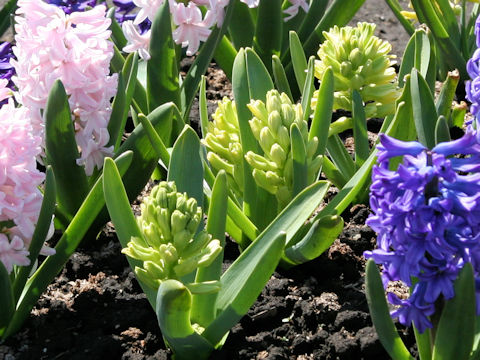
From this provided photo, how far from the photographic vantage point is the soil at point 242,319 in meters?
2.03

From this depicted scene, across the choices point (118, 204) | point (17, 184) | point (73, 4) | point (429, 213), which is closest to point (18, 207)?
point (17, 184)

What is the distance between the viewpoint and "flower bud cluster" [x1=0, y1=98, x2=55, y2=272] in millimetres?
1855

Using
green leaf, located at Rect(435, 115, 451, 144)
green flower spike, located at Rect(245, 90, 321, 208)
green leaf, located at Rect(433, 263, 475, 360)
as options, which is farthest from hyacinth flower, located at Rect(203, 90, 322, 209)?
green leaf, located at Rect(433, 263, 475, 360)

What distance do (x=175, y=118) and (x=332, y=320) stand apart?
0.84m

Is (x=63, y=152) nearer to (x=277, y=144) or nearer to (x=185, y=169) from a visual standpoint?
(x=185, y=169)

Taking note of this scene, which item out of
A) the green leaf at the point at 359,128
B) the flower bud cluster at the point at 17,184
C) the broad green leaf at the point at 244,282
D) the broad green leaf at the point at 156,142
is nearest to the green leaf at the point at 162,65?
the broad green leaf at the point at 156,142

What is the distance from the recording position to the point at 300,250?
211 centimetres

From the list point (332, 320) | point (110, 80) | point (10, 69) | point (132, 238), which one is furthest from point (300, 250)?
point (10, 69)

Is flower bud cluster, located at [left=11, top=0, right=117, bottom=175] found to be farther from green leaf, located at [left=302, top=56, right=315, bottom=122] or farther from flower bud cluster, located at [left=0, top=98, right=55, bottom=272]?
green leaf, located at [left=302, top=56, right=315, bottom=122]

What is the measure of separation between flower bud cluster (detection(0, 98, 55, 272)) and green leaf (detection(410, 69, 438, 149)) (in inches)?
34.2

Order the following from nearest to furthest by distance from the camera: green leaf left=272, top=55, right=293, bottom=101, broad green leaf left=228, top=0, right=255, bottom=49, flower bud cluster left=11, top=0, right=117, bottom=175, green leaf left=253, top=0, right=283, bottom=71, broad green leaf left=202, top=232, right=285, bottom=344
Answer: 1. broad green leaf left=202, top=232, right=285, bottom=344
2. flower bud cluster left=11, top=0, right=117, bottom=175
3. green leaf left=272, top=55, right=293, bottom=101
4. green leaf left=253, top=0, right=283, bottom=71
5. broad green leaf left=228, top=0, right=255, bottom=49

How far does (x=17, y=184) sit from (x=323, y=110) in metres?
0.83

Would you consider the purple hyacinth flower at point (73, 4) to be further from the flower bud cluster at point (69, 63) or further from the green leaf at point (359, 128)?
the green leaf at point (359, 128)

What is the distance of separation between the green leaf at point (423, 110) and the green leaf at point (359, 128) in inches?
14.7
